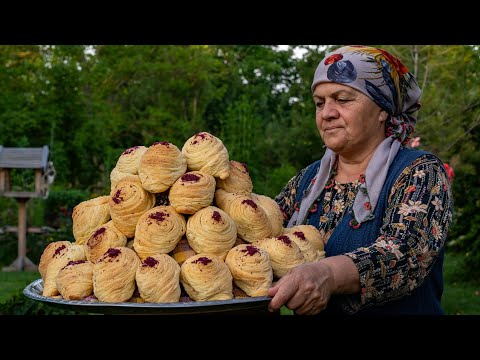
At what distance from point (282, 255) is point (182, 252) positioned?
343 mm

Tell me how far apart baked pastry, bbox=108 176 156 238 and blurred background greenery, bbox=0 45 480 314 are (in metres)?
5.87

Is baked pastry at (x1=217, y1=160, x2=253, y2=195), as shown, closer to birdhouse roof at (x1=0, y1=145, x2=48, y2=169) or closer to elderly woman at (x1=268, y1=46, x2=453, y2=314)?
elderly woman at (x1=268, y1=46, x2=453, y2=314)

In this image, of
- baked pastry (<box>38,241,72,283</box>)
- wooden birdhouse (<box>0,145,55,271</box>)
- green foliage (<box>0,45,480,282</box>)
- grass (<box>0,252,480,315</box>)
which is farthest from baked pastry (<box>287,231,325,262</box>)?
wooden birdhouse (<box>0,145,55,271</box>)

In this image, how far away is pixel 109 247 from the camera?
6.97 ft

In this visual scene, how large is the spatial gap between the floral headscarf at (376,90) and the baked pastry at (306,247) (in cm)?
27

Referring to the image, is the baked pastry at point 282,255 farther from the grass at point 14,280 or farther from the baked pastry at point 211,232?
the grass at point 14,280

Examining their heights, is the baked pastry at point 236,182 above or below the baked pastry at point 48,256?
A: above

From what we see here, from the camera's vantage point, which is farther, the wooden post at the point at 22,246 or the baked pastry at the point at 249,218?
the wooden post at the point at 22,246

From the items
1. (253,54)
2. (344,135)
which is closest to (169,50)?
(253,54)

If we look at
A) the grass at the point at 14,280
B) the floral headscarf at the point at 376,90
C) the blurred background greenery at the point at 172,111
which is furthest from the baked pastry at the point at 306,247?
the grass at the point at 14,280

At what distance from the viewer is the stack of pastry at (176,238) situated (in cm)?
199

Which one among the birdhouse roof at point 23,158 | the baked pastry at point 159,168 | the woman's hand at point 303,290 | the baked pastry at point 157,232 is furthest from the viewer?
the birdhouse roof at point 23,158

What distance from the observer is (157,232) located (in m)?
2.06

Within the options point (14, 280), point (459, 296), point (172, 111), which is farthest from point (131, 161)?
point (172, 111)
